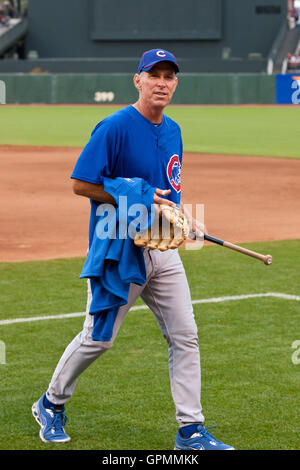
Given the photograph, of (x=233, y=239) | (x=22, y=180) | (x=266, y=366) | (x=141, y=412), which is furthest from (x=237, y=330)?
(x=22, y=180)

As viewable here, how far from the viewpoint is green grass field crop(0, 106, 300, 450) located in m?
5.17

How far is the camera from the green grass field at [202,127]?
2684cm

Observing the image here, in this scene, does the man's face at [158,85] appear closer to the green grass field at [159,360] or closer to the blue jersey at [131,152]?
the blue jersey at [131,152]

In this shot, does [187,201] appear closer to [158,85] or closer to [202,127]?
[158,85]

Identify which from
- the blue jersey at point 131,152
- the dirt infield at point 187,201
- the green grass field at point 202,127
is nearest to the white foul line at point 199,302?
the dirt infield at point 187,201

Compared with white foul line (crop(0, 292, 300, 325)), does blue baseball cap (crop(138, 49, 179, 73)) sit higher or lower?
higher

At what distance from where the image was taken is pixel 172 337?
189 inches

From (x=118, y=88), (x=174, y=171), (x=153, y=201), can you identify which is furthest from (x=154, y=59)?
(x=118, y=88)

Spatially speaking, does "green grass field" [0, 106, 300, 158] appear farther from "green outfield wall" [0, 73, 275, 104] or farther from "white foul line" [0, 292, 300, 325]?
"white foul line" [0, 292, 300, 325]

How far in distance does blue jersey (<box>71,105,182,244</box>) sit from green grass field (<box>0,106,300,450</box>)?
1.34m

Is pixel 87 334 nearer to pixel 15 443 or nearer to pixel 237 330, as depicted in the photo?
pixel 15 443

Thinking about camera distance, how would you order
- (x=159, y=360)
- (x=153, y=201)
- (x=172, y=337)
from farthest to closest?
(x=159, y=360)
(x=172, y=337)
(x=153, y=201)

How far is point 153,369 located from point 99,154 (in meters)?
2.28

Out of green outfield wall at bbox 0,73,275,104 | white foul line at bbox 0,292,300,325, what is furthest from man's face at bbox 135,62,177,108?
green outfield wall at bbox 0,73,275,104
